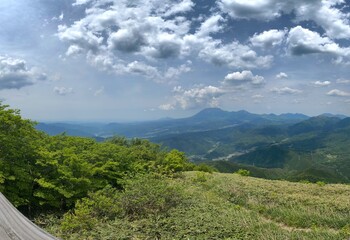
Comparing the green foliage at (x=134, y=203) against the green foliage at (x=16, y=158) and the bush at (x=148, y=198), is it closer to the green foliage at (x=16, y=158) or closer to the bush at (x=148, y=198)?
the bush at (x=148, y=198)

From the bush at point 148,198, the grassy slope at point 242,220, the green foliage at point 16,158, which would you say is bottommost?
the grassy slope at point 242,220

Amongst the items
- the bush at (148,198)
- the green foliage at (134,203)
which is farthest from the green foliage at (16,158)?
the bush at (148,198)

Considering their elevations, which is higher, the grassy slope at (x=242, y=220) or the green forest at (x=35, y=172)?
the green forest at (x=35, y=172)

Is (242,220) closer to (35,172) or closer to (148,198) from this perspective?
(148,198)

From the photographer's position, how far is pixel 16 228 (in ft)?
5.74

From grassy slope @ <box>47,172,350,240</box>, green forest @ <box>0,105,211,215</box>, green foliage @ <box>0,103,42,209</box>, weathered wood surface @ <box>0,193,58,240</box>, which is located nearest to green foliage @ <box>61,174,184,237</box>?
grassy slope @ <box>47,172,350,240</box>

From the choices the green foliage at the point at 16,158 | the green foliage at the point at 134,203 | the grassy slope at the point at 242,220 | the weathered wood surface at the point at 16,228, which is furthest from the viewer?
the green foliage at the point at 16,158

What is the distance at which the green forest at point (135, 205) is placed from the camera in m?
11.9

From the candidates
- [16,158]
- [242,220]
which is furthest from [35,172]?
[242,220]

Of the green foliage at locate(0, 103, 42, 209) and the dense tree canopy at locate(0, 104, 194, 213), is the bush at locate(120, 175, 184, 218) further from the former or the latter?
the green foliage at locate(0, 103, 42, 209)

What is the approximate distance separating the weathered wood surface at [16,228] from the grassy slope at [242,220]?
10.1m

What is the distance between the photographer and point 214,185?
22734 millimetres

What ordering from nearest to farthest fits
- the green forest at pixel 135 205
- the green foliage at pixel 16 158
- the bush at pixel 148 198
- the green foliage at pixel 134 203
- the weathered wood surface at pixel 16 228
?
the weathered wood surface at pixel 16 228 → the green forest at pixel 135 205 → the green foliage at pixel 134 203 → the bush at pixel 148 198 → the green foliage at pixel 16 158

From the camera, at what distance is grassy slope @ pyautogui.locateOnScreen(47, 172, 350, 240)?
37.3ft
